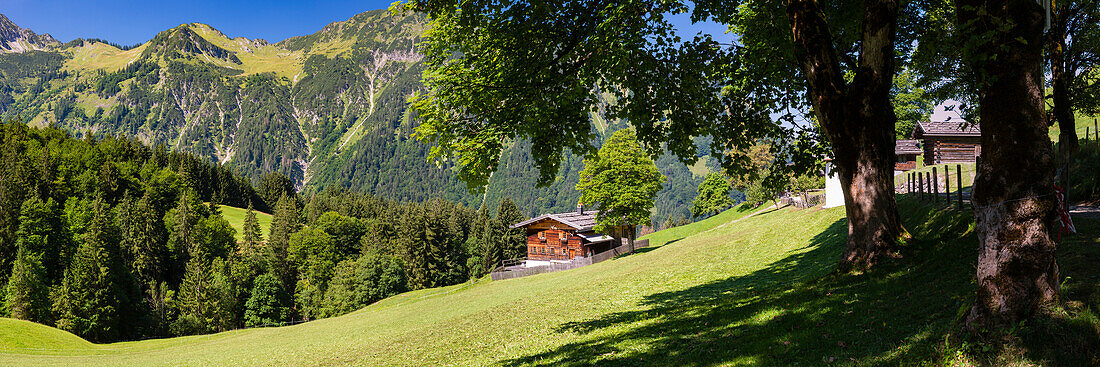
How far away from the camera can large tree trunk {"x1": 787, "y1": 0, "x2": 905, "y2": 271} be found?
35.1ft

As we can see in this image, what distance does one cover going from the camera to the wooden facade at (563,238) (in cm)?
6431

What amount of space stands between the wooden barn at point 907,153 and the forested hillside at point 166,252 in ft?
211

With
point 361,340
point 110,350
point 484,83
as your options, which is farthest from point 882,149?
point 110,350

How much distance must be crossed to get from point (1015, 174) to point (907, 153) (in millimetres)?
58991

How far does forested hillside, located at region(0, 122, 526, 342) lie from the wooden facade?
2330 centimetres

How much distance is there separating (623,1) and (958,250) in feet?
29.0

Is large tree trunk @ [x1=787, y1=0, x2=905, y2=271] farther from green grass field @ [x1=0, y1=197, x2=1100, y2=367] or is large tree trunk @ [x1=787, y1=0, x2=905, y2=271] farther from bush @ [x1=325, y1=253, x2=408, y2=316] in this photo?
bush @ [x1=325, y1=253, x2=408, y2=316]

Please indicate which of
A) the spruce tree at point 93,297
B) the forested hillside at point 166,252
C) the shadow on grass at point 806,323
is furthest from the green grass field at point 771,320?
the forested hillside at point 166,252

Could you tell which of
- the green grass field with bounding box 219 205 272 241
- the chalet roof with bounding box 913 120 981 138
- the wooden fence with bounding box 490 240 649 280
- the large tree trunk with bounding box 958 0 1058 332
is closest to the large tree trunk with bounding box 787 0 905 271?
the large tree trunk with bounding box 958 0 1058 332

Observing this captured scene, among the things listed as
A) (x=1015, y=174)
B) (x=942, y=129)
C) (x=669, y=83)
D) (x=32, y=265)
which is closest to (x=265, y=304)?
(x=32, y=265)

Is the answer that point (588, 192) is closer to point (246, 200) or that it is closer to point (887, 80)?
point (887, 80)

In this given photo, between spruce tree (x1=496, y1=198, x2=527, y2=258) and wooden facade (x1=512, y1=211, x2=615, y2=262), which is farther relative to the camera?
spruce tree (x1=496, y1=198, x2=527, y2=258)

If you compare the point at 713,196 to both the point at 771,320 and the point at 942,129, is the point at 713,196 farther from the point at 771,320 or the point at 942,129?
the point at 771,320

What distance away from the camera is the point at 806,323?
8.73 meters
